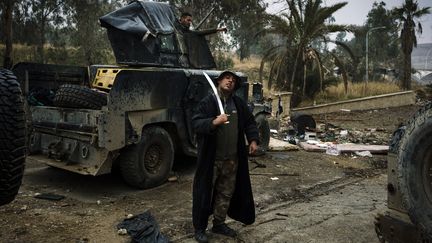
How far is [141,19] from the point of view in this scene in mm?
7621

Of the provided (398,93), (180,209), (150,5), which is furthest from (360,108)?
(180,209)

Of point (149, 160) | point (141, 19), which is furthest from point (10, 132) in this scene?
point (141, 19)

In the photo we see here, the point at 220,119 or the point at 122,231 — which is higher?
the point at 220,119

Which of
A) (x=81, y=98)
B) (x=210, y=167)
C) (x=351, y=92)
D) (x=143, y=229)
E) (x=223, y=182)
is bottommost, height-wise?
(x=143, y=229)

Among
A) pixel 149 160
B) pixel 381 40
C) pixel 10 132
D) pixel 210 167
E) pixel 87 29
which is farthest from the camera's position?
pixel 381 40

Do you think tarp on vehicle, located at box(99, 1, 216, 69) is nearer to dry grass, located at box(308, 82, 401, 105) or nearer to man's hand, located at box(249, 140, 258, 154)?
man's hand, located at box(249, 140, 258, 154)

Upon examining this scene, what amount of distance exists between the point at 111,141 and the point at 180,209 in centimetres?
127

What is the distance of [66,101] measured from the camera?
6.42 metres

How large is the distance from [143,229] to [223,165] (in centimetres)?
103

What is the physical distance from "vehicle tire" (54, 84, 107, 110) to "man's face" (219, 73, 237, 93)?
93.1 inches

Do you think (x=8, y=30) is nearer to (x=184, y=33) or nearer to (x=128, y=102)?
(x=184, y=33)

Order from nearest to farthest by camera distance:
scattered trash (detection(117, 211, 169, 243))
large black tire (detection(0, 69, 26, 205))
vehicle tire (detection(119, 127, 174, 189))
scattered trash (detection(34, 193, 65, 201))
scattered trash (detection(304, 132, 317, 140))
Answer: large black tire (detection(0, 69, 26, 205)) < scattered trash (detection(117, 211, 169, 243)) < scattered trash (detection(34, 193, 65, 201)) < vehicle tire (detection(119, 127, 174, 189)) < scattered trash (detection(304, 132, 317, 140))

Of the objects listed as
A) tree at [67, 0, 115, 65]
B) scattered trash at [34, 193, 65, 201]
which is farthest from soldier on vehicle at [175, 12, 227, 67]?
tree at [67, 0, 115, 65]

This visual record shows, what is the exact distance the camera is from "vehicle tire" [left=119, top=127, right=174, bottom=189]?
21.0 ft
